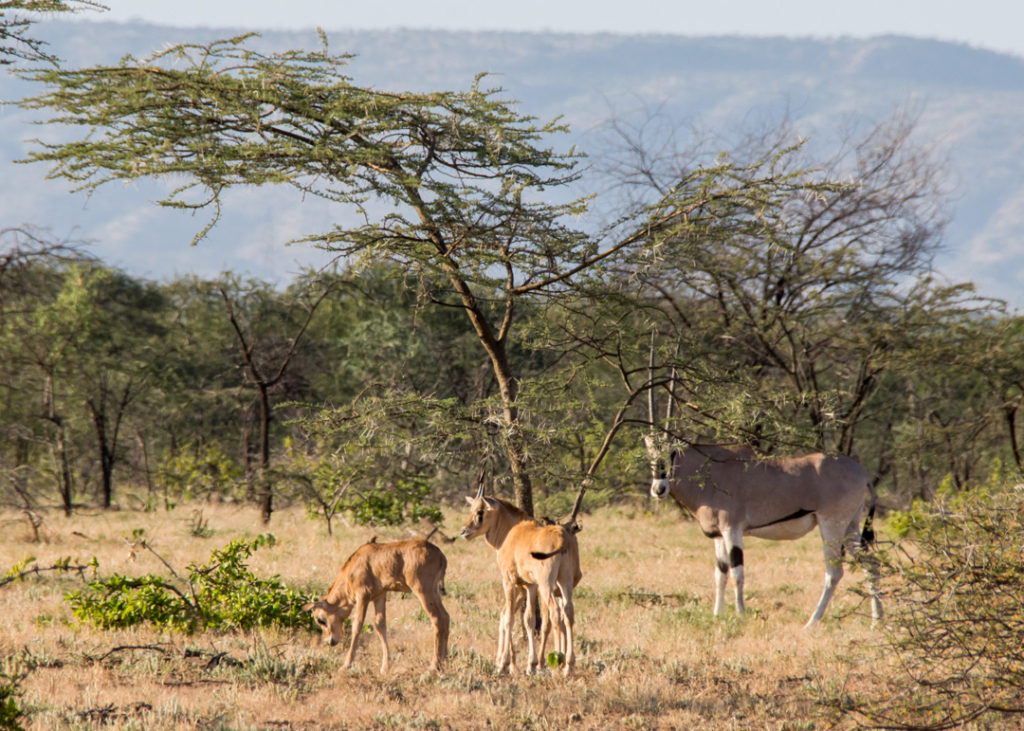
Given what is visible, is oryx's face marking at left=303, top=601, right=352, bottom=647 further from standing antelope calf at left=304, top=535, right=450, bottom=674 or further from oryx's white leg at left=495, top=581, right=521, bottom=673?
oryx's white leg at left=495, top=581, right=521, bottom=673

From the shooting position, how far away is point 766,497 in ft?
38.1

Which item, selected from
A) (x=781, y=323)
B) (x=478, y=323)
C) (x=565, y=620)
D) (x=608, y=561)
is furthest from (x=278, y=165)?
(x=781, y=323)

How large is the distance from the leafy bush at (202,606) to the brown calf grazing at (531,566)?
2.53 m

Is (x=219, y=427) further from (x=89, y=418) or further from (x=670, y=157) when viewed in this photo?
(x=670, y=157)

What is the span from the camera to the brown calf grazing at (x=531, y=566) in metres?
7.81

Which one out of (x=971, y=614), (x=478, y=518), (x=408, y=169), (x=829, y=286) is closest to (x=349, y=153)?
(x=408, y=169)

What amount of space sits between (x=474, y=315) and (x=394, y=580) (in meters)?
3.04

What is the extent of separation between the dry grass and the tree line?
180 centimetres

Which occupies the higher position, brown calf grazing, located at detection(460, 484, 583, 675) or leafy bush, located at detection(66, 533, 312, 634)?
brown calf grazing, located at detection(460, 484, 583, 675)

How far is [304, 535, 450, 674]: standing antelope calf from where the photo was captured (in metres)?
8.22

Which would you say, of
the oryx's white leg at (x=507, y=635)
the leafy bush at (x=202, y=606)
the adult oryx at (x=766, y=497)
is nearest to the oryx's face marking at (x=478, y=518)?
the oryx's white leg at (x=507, y=635)

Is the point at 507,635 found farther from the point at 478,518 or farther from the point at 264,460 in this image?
the point at 264,460

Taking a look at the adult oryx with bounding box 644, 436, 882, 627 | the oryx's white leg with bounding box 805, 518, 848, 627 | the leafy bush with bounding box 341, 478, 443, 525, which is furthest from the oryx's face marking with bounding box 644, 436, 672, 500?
the leafy bush with bounding box 341, 478, 443, 525

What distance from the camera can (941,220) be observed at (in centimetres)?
2083
